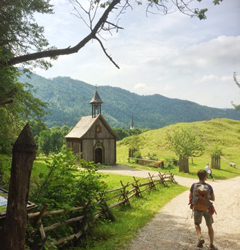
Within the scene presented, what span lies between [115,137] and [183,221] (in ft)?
108

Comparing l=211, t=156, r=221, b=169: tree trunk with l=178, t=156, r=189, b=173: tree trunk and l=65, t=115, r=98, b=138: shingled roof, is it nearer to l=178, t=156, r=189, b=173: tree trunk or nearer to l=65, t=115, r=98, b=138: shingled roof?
l=178, t=156, r=189, b=173: tree trunk

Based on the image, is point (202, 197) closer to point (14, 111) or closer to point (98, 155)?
point (14, 111)

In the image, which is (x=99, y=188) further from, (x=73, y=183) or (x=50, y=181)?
(x=50, y=181)

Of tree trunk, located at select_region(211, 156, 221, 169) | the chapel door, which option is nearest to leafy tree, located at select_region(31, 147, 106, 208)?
the chapel door

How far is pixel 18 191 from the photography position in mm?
6480

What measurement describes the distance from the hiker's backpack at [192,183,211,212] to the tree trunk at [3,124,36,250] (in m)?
5.45

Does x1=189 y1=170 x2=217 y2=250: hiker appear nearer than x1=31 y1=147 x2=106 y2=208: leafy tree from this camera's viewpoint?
No

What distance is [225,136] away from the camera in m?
82.6

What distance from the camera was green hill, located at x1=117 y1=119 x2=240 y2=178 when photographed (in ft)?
193

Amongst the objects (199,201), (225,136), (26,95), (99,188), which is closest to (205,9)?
(199,201)

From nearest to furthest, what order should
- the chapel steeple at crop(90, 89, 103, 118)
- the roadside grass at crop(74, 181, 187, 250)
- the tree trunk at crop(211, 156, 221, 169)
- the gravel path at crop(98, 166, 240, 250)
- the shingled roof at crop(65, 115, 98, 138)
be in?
the roadside grass at crop(74, 181, 187, 250) < the gravel path at crop(98, 166, 240, 250) < the shingled roof at crop(65, 115, 98, 138) < the chapel steeple at crop(90, 89, 103, 118) < the tree trunk at crop(211, 156, 221, 169)

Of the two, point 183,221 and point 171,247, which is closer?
point 171,247

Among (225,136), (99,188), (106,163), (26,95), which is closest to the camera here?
(99,188)

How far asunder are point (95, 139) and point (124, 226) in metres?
33.4
